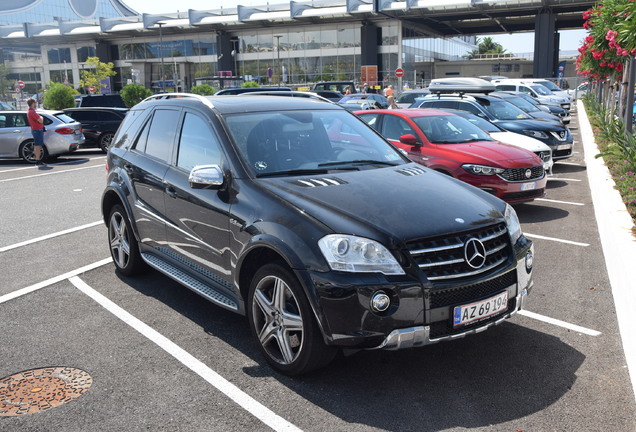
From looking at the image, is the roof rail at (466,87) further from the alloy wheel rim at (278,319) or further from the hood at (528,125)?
the alloy wheel rim at (278,319)

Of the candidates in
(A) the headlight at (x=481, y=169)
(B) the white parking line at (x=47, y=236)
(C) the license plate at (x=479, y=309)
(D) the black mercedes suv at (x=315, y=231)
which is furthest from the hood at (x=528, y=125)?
(C) the license plate at (x=479, y=309)

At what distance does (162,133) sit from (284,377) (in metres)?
2.66

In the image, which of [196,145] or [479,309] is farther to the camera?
[196,145]

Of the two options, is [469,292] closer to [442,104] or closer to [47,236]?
[47,236]

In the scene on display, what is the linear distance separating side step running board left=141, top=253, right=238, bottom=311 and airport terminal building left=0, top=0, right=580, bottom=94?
44267 mm

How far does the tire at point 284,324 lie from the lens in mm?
3711

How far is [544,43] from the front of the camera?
186 feet

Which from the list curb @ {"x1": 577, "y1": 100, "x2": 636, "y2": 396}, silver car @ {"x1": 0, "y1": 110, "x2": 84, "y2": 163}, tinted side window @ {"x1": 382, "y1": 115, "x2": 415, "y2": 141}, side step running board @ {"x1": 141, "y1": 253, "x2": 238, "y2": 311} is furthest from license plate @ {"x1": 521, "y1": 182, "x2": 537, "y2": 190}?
silver car @ {"x1": 0, "y1": 110, "x2": 84, "y2": 163}

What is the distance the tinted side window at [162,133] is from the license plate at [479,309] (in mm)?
2918

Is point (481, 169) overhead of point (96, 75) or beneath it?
beneath

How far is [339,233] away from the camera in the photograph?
3.67 m

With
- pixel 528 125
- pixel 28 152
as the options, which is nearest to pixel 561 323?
pixel 528 125

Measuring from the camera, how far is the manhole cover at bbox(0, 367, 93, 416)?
374 centimetres

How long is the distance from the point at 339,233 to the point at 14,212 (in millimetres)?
8402
